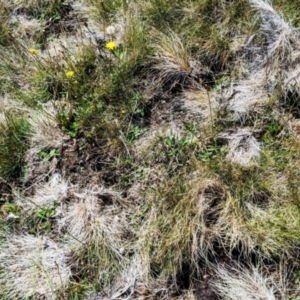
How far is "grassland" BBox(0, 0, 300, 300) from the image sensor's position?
281 centimetres

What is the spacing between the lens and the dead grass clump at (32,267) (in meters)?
2.84

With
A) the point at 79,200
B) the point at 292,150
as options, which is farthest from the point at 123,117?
the point at 292,150

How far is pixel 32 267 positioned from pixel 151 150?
1195 millimetres

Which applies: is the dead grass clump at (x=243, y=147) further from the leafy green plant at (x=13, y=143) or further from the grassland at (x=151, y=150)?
the leafy green plant at (x=13, y=143)

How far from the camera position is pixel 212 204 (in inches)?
118

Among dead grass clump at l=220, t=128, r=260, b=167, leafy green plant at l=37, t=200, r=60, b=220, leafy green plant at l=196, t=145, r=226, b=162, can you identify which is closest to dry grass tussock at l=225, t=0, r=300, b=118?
dead grass clump at l=220, t=128, r=260, b=167

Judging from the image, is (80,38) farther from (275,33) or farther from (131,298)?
(131,298)

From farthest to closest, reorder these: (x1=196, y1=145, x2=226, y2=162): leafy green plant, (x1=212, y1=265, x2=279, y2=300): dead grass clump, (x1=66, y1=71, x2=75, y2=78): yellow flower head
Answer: (x1=66, y1=71, x2=75, y2=78): yellow flower head, (x1=196, y1=145, x2=226, y2=162): leafy green plant, (x1=212, y1=265, x2=279, y2=300): dead grass clump

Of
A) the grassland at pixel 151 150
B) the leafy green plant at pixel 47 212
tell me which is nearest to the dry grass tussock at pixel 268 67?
the grassland at pixel 151 150

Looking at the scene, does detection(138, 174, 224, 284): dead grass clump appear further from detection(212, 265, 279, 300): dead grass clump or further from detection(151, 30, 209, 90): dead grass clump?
detection(151, 30, 209, 90): dead grass clump

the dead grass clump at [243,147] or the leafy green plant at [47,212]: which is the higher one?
the dead grass clump at [243,147]

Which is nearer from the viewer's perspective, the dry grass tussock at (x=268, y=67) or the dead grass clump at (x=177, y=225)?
the dead grass clump at (x=177, y=225)

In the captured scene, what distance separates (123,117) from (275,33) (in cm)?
145

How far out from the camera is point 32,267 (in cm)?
293
